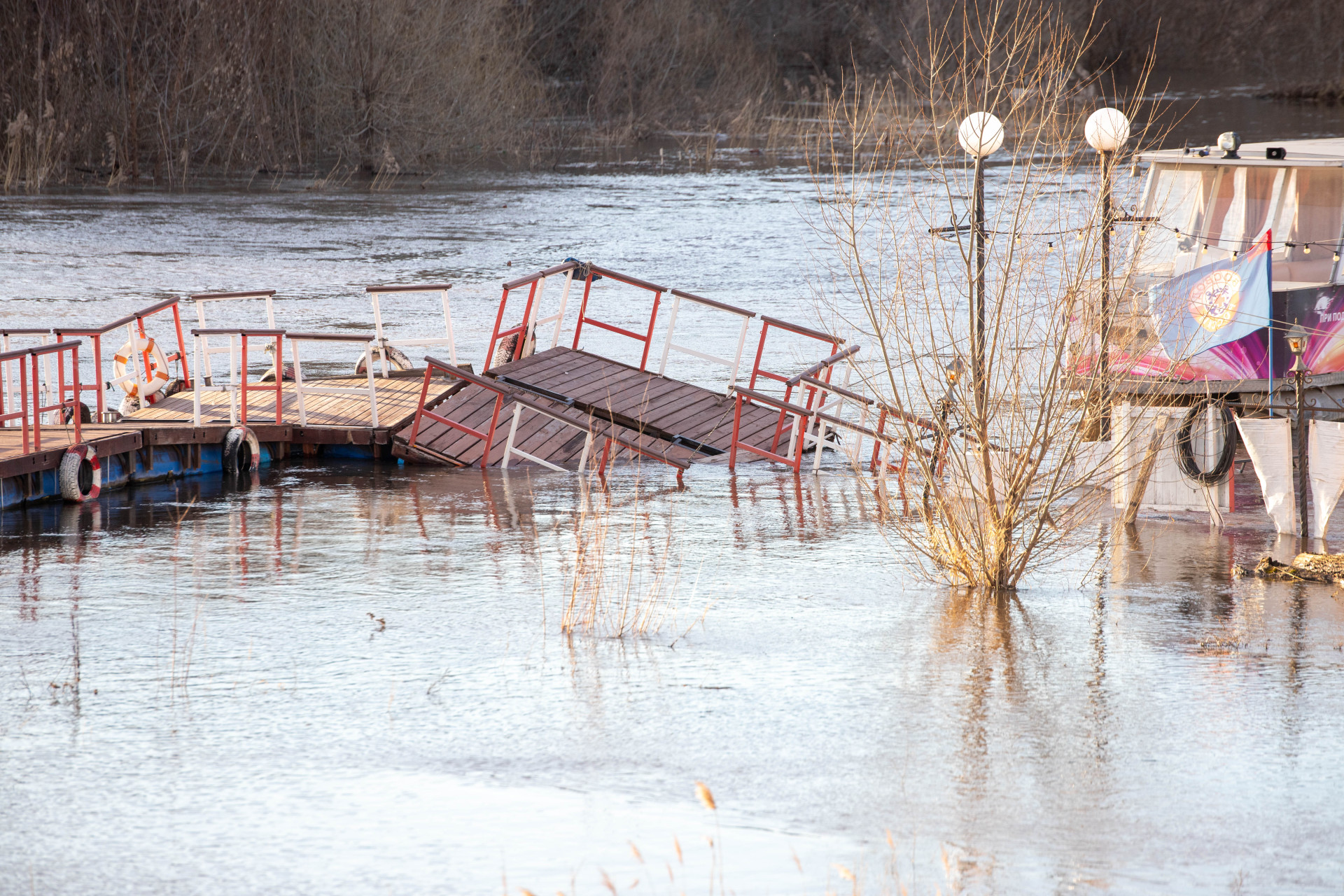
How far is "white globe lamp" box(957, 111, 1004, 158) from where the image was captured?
32.3 feet

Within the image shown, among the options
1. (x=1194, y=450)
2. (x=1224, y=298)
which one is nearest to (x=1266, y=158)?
(x=1224, y=298)

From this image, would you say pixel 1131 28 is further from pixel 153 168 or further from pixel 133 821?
pixel 133 821

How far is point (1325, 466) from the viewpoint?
1048 cm

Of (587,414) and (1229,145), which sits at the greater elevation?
(1229,145)

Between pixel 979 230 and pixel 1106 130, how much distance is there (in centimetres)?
204

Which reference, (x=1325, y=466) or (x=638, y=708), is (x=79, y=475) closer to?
(x=638, y=708)

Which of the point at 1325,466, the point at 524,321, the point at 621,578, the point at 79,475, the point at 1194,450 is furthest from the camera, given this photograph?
the point at 524,321

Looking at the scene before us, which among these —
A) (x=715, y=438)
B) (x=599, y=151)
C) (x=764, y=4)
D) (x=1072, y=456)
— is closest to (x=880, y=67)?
(x=764, y=4)

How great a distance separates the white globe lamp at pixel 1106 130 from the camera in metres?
10.7

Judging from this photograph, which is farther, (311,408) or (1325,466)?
(311,408)

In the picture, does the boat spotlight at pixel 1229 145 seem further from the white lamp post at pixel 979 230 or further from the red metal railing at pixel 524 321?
the red metal railing at pixel 524 321

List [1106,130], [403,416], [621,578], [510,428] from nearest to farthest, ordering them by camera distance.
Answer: [621,578] < [1106,130] < [510,428] < [403,416]

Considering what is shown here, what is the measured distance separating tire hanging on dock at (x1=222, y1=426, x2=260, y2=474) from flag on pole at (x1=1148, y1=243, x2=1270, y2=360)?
7.02 meters

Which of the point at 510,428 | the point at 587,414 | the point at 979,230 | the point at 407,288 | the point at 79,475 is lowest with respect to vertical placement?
the point at 79,475
